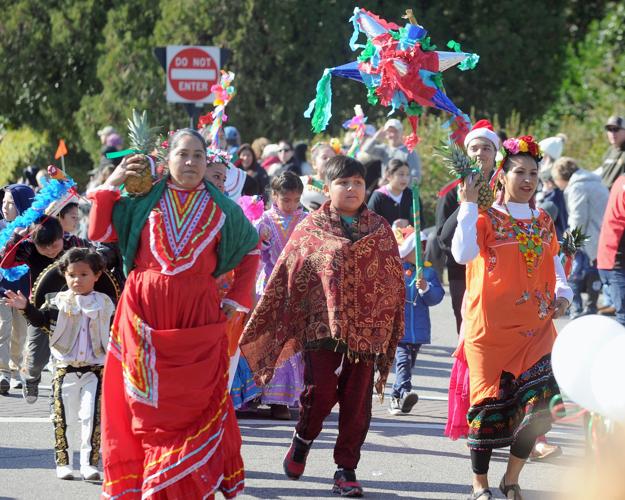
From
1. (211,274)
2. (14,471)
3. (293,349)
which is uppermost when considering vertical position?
(211,274)

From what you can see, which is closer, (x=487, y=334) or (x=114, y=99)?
(x=487, y=334)

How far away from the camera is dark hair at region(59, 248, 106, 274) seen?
7.36 metres

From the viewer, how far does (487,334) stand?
6.70m

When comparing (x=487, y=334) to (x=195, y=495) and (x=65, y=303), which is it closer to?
(x=195, y=495)

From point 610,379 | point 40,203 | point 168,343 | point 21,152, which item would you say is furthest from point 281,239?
point 21,152

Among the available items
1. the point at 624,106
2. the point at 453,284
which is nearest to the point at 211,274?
the point at 453,284

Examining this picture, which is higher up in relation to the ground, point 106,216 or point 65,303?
point 106,216

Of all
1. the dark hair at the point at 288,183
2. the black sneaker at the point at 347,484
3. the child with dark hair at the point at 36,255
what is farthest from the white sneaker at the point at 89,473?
the dark hair at the point at 288,183

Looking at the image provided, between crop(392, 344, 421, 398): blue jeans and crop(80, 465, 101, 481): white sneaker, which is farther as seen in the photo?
crop(392, 344, 421, 398): blue jeans

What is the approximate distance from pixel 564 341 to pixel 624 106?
22.5m

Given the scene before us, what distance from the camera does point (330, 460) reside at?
7848 mm

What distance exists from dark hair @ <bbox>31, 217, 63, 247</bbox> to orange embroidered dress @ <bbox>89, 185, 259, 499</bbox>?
2535mm

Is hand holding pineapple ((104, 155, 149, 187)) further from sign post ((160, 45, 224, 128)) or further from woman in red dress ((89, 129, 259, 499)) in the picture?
sign post ((160, 45, 224, 128))

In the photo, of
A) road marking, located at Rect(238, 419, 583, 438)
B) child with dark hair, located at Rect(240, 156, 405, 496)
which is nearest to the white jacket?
road marking, located at Rect(238, 419, 583, 438)
